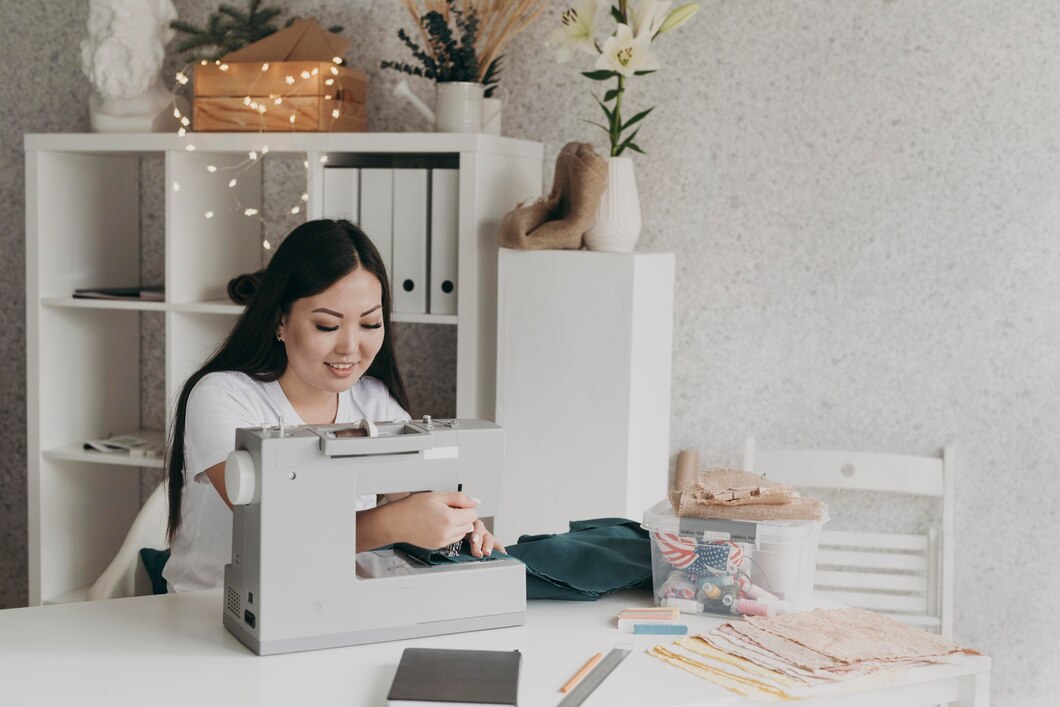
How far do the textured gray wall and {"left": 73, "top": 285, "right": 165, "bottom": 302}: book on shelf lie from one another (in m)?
1.06

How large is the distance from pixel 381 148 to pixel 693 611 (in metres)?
1.40

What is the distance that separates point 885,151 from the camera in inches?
100

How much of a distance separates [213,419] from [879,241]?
157 cm

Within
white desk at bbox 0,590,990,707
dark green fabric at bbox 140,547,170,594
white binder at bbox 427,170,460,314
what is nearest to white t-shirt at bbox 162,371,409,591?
dark green fabric at bbox 140,547,170,594

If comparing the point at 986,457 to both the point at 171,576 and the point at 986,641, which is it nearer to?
the point at 986,641

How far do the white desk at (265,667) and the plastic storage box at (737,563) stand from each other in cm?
4

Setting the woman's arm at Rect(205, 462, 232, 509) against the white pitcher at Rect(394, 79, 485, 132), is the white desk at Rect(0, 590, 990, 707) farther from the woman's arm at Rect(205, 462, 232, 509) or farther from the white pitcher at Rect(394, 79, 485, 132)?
the white pitcher at Rect(394, 79, 485, 132)

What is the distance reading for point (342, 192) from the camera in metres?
2.60

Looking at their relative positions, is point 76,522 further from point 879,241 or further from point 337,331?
point 879,241

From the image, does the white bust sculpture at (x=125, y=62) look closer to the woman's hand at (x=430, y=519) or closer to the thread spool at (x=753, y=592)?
the woman's hand at (x=430, y=519)

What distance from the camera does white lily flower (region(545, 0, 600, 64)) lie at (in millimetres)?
2375

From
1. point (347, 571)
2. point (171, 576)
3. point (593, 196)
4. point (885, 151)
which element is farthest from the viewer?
point (885, 151)

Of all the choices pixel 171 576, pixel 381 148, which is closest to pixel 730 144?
pixel 381 148

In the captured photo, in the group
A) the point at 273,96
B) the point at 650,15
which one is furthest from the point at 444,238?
the point at 650,15
